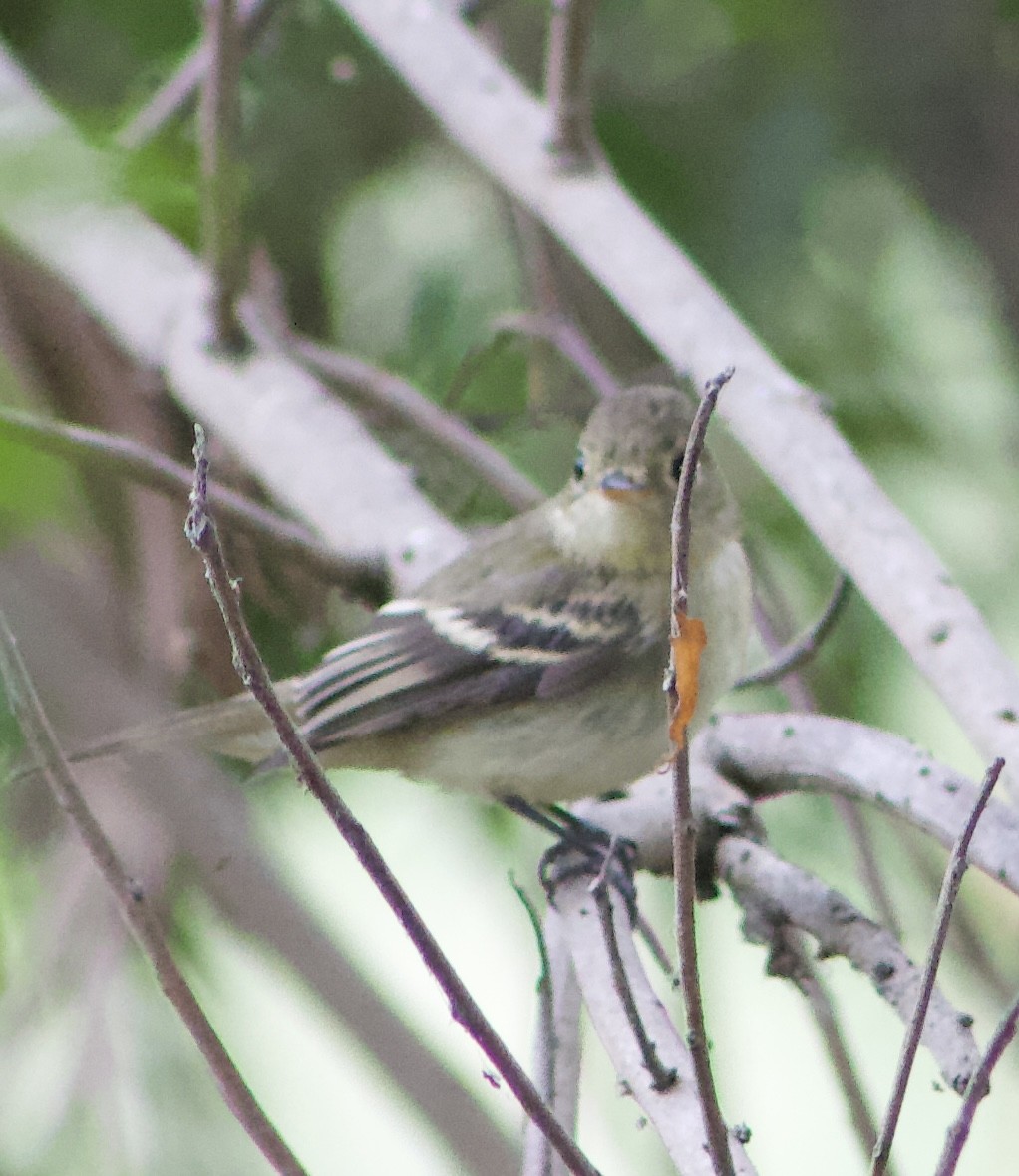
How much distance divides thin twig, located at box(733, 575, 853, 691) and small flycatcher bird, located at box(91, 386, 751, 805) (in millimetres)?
212

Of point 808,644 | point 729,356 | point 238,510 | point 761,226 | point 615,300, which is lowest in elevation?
point 808,644

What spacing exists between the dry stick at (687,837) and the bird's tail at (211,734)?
1.78m

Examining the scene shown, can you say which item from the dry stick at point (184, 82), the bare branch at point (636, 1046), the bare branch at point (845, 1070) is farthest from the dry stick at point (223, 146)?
the bare branch at point (845, 1070)

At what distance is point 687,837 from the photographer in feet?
4.32

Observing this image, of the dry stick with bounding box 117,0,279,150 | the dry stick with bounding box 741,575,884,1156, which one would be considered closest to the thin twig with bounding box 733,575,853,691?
the dry stick with bounding box 741,575,884,1156

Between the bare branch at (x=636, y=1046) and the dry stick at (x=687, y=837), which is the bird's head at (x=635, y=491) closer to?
the bare branch at (x=636, y=1046)

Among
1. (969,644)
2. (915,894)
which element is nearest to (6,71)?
(969,644)

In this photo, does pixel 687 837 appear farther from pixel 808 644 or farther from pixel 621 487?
pixel 621 487

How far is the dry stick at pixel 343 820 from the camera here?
123 centimetres

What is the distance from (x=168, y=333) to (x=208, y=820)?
149cm

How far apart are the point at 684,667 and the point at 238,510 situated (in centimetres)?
196

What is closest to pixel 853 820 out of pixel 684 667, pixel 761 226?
pixel 761 226

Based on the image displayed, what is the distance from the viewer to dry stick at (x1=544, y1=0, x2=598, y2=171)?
329 cm

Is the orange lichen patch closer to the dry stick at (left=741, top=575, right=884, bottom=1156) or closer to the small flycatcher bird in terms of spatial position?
the dry stick at (left=741, top=575, right=884, bottom=1156)
